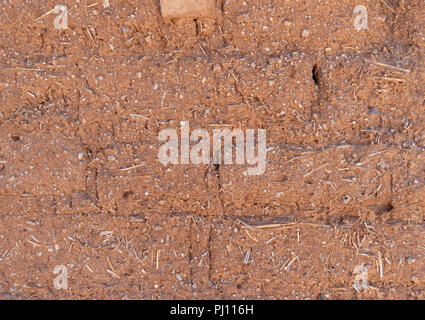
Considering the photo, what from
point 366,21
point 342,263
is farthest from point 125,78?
point 342,263

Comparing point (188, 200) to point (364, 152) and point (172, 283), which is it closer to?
point (172, 283)

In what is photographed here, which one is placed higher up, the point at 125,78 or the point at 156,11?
the point at 156,11

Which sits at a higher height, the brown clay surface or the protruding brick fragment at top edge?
the protruding brick fragment at top edge

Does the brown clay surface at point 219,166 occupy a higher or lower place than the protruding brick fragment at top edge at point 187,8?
lower
